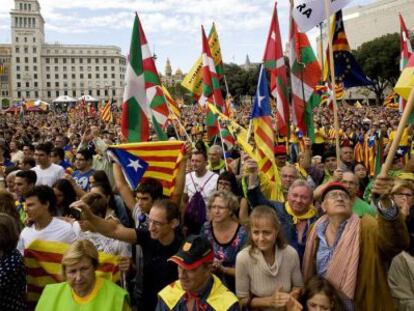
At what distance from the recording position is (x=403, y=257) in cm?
320

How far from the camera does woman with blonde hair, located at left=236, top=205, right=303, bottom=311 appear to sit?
3037mm

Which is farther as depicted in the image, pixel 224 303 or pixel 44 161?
pixel 44 161

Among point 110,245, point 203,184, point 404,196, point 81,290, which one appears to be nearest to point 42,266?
point 110,245

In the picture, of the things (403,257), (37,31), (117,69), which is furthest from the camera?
(117,69)

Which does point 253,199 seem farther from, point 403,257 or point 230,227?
point 403,257

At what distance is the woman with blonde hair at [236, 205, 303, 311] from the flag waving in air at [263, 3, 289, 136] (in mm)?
3686

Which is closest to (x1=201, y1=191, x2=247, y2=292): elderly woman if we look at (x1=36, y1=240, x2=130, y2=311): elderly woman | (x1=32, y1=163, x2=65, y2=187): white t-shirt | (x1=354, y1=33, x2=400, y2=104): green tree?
(x1=36, y1=240, x2=130, y2=311): elderly woman

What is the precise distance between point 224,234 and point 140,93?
119 inches

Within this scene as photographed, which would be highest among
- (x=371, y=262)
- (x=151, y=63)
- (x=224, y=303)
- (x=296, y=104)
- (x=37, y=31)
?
(x=37, y=31)

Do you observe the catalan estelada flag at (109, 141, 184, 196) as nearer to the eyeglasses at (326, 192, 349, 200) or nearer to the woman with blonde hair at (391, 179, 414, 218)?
the eyeglasses at (326, 192, 349, 200)

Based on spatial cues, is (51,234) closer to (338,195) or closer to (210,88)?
(338,195)

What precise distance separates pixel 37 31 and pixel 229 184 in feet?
456

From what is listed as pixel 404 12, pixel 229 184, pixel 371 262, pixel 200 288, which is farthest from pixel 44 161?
pixel 404 12

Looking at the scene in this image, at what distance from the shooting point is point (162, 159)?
4.93m
